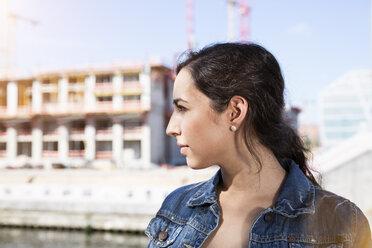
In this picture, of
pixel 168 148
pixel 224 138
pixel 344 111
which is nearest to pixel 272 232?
pixel 224 138

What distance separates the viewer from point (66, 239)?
1370cm

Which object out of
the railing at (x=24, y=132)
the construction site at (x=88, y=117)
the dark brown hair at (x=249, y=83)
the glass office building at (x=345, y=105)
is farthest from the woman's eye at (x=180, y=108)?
the glass office building at (x=345, y=105)

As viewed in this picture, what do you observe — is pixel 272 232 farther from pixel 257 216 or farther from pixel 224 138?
pixel 224 138

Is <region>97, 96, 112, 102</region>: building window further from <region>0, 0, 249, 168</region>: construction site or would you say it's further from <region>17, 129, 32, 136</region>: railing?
<region>17, 129, 32, 136</region>: railing

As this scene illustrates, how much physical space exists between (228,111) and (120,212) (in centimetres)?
1255

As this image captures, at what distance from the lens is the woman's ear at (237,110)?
1641 mm

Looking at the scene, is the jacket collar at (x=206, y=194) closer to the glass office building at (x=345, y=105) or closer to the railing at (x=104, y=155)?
the railing at (x=104, y=155)

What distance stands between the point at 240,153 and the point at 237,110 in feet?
0.58

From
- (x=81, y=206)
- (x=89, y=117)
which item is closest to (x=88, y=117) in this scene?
(x=89, y=117)

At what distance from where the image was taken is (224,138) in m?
1.68

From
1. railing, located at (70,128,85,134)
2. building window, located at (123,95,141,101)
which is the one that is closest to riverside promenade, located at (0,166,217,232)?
building window, located at (123,95,141,101)

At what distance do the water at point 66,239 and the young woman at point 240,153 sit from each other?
1174cm

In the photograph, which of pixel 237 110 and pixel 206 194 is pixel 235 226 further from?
pixel 237 110

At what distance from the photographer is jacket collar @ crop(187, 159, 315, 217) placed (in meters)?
1.56
